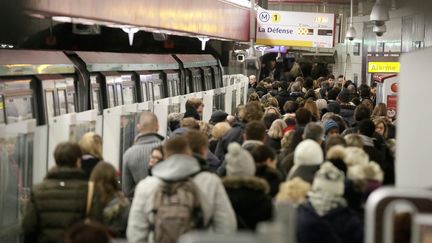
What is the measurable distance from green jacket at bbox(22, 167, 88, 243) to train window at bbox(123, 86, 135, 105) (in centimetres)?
737

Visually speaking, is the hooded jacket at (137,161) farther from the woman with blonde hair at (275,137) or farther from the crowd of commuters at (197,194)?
the woman with blonde hair at (275,137)

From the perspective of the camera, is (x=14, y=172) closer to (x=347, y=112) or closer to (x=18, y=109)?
(x=18, y=109)

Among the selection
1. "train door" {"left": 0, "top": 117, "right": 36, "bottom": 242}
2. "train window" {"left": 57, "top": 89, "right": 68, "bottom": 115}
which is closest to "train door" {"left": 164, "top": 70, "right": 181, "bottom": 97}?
"train window" {"left": 57, "top": 89, "right": 68, "bottom": 115}

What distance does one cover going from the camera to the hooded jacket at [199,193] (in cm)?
505

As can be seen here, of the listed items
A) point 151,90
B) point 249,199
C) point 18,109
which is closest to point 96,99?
point 18,109

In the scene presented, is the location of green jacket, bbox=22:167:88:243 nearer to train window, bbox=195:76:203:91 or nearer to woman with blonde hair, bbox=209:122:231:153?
woman with blonde hair, bbox=209:122:231:153

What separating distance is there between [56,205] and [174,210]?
842mm

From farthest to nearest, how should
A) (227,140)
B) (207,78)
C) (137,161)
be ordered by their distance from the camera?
(207,78) → (227,140) → (137,161)

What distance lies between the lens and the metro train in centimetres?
638

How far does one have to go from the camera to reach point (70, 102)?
1016 centimetres

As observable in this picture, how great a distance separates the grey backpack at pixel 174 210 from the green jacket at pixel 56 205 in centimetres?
59

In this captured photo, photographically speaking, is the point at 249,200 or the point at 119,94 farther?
the point at 119,94

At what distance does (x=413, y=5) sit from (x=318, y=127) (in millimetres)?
16605

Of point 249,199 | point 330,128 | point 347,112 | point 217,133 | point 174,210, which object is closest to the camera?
point 174,210
